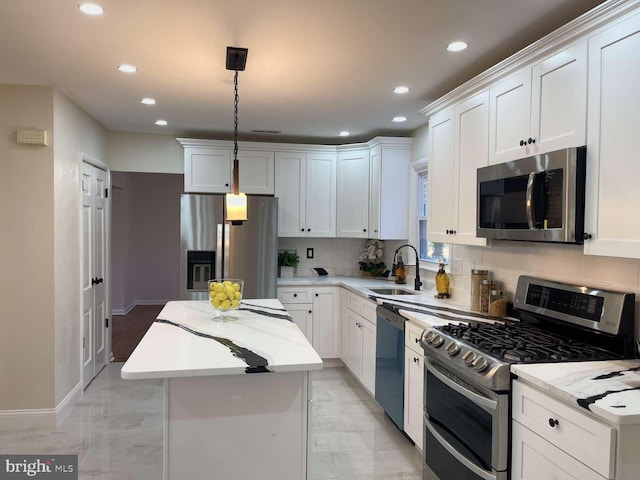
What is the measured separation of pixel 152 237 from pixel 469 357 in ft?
23.5

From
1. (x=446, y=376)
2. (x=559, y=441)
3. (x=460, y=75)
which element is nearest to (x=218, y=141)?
(x=460, y=75)

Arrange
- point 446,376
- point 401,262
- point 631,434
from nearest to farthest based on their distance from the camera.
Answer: point 631,434 < point 446,376 < point 401,262

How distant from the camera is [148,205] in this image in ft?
26.7

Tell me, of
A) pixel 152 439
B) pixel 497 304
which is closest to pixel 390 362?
pixel 497 304

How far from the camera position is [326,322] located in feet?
15.6

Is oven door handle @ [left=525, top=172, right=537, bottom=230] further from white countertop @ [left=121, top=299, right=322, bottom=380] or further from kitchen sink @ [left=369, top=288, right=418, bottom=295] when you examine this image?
kitchen sink @ [left=369, top=288, right=418, bottom=295]

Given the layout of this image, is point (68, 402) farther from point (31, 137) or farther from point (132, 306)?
point (132, 306)

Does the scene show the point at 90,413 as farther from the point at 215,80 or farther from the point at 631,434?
the point at 631,434

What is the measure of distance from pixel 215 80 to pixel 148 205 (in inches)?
218

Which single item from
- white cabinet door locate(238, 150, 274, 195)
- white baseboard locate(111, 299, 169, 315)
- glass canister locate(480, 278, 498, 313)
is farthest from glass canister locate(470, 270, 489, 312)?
white baseboard locate(111, 299, 169, 315)

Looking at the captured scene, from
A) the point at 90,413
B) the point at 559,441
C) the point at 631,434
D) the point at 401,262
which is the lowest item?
the point at 90,413

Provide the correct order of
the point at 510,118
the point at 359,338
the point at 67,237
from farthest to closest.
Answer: the point at 359,338 < the point at 67,237 < the point at 510,118

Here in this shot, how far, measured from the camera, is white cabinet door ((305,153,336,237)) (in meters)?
5.03

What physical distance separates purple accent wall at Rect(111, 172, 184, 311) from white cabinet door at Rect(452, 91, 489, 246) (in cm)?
602
